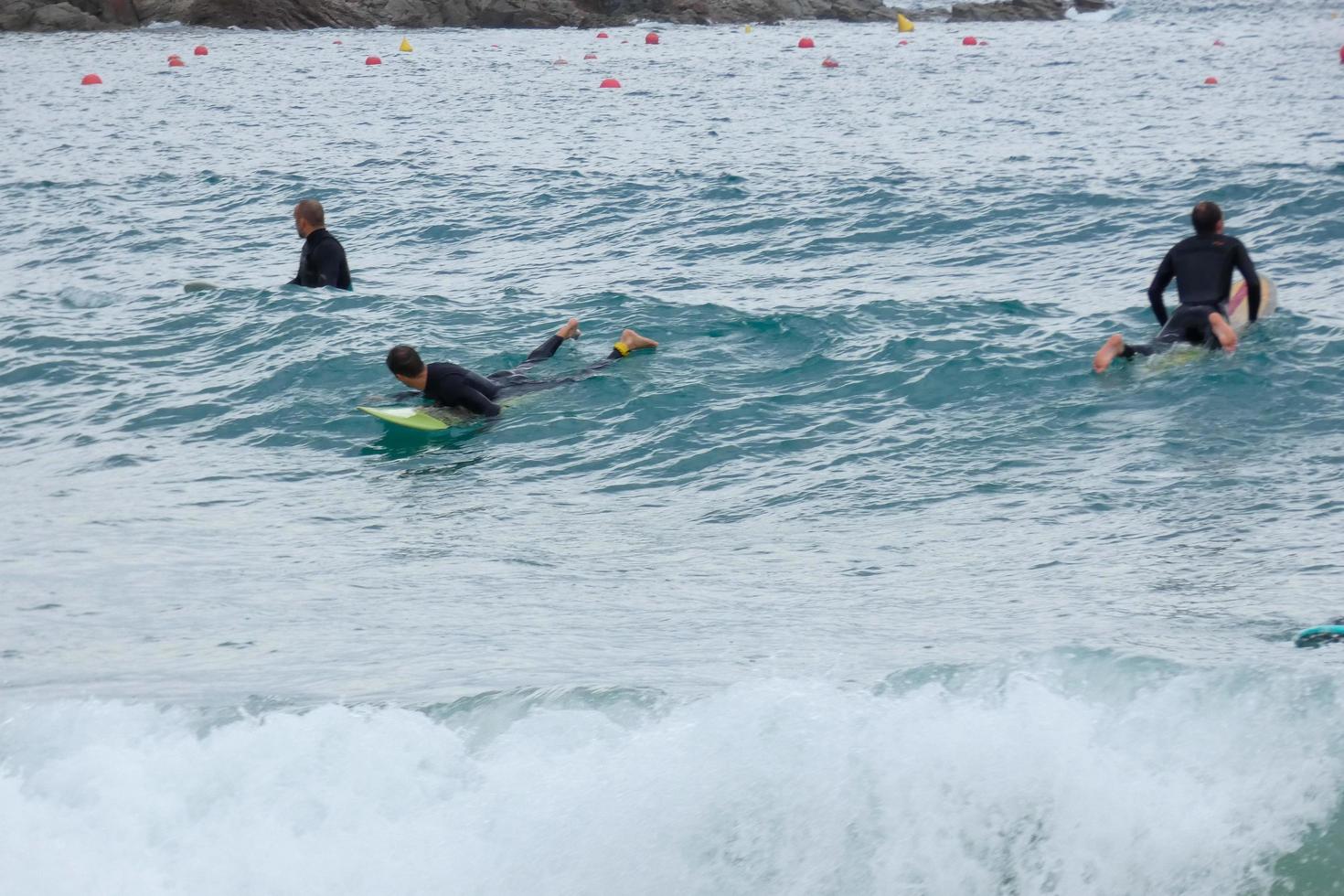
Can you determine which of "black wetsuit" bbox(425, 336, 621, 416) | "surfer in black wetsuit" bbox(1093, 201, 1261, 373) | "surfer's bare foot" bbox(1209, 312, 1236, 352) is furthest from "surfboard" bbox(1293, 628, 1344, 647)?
"black wetsuit" bbox(425, 336, 621, 416)

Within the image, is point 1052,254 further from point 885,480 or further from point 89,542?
point 89,542

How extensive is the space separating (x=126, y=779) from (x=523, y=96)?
29139mm

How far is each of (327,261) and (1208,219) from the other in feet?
29.6

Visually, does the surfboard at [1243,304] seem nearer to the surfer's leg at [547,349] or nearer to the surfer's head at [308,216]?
the surfer's leg at [547,349]

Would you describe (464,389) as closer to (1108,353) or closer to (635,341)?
(635,341)

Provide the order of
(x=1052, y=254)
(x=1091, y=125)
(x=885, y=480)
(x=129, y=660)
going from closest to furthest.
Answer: (x=129, y=660)
(x=885, y=480)
(x=1052, y=254)
(x=1091, y=125)

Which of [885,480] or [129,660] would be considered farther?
[885,480]

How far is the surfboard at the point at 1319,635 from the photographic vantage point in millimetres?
6109

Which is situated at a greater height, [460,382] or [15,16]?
[15,16]

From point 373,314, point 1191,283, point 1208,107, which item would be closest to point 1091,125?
point 1208,107

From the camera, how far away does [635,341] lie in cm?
1273

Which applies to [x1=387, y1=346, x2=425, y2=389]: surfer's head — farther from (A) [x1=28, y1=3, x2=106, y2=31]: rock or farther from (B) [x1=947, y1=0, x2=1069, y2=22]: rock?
(A) [x1=28, y1=3, x2=106, y2=31]: rock

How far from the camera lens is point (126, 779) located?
5.62 metres

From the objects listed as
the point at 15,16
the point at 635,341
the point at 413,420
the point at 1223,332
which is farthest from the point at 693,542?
the point at 15,16
